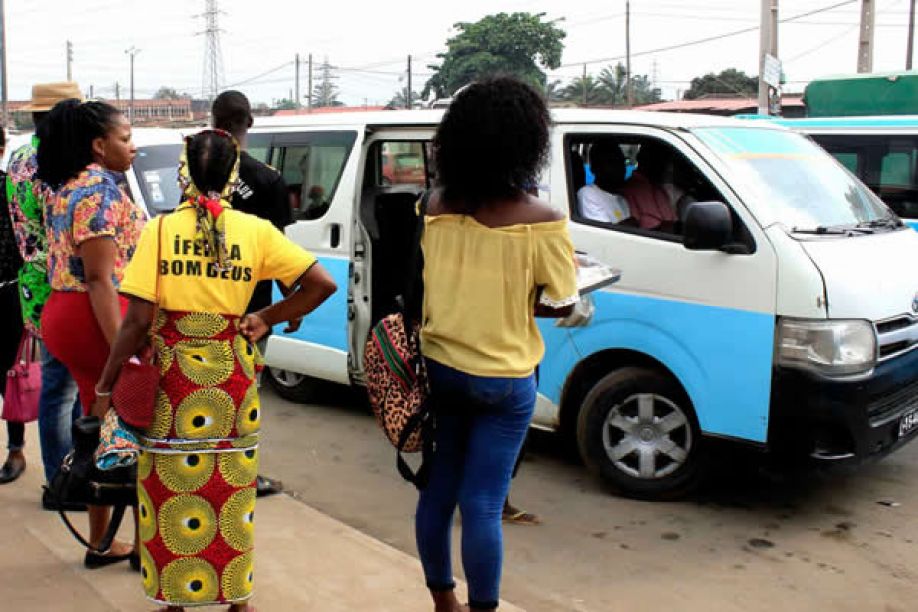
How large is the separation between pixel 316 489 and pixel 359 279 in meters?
1.31

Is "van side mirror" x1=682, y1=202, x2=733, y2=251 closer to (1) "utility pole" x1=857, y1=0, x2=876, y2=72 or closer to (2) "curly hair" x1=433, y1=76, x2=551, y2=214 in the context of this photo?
(2) "curly hair" x1=433, y1=76, x2=551, y2=214

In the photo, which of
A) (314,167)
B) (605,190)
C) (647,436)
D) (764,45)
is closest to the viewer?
(647,436)

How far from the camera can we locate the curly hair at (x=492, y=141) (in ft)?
9.18

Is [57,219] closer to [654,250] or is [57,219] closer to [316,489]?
[316,489]

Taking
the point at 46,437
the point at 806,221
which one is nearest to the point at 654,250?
the point at 806,221

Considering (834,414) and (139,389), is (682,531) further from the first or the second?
(139,389)

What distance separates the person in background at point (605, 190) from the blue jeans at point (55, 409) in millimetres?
2628

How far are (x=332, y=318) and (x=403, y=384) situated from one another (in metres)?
3.25

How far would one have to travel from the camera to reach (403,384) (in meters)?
3.05

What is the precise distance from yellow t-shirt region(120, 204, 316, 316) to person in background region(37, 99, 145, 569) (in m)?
0.55

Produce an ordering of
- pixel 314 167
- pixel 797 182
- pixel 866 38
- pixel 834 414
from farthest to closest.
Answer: pixel 866 38 → pixel 314 167 → pixel 797 182 → pixel 834 414

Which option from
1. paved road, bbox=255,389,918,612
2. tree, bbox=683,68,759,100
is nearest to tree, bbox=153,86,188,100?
tree, bbox=683,68,759,100

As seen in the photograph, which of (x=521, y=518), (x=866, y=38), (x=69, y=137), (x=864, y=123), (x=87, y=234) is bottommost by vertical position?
(x=521, y=518)

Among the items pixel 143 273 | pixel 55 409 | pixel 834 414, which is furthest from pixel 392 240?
pixel 143 273
